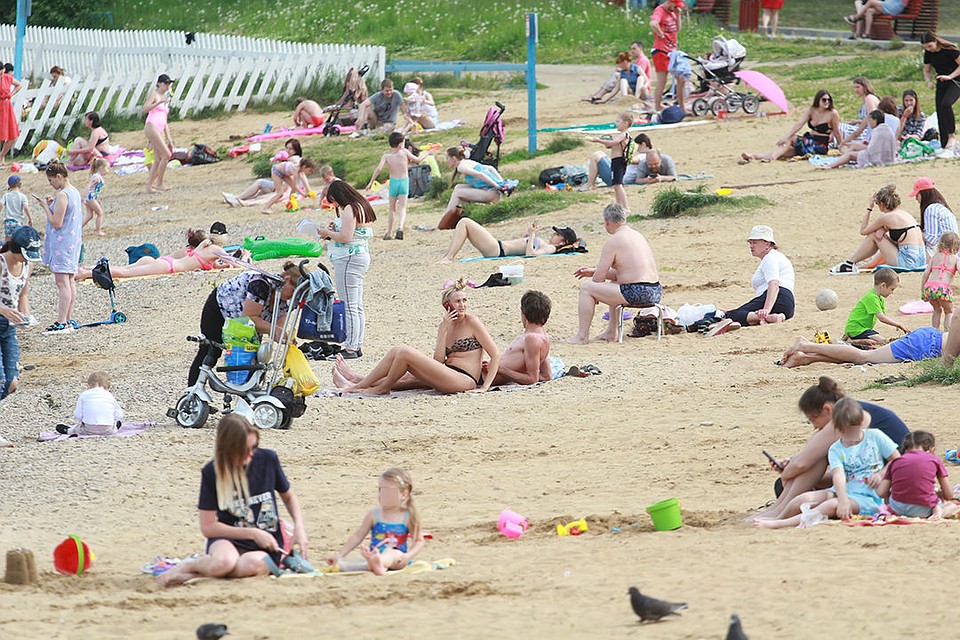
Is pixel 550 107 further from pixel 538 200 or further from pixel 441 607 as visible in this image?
pixel 441 607

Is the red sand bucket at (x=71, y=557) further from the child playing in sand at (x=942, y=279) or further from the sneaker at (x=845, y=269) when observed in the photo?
the sneaker at (x=845, y=269)

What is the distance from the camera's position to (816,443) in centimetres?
742

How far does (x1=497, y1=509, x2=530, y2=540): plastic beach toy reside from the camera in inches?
298

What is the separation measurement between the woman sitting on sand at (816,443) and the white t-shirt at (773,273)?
5187mm

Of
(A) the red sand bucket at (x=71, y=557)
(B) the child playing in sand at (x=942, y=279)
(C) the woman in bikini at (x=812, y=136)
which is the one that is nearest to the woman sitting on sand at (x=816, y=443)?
(A) the red sand bucket at (x=71, y=557)

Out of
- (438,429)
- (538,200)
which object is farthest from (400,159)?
(438,429)

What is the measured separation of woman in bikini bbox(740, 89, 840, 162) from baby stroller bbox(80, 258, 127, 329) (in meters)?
9.34

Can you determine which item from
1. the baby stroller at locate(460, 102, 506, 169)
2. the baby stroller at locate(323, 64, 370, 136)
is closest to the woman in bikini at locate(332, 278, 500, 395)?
the baby stroller at locate(460, 102, 506, 169)

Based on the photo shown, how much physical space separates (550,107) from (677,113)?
11.2 feet

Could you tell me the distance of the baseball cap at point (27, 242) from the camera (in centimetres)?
1299

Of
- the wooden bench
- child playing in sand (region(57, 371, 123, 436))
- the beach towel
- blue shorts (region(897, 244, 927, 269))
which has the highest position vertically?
the wooden bench

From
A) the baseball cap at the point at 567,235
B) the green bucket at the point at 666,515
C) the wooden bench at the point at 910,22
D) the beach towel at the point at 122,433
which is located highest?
the wooden bench at the point at 910,22

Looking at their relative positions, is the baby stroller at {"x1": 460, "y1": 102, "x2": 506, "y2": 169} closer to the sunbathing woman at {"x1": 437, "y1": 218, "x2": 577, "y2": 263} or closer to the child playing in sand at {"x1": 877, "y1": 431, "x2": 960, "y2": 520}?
the sunbathing woman at {"x1": 437, "y1": 218, "x2": 577, "y2": 263}

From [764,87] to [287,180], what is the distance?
707 cm
